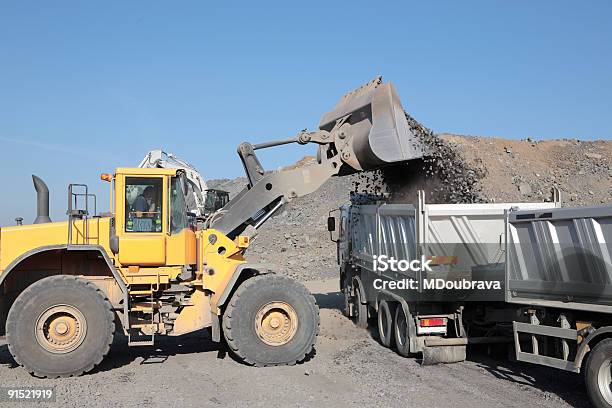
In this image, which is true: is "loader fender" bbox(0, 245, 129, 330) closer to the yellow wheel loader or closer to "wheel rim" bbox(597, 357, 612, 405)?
the yellow wheel loader

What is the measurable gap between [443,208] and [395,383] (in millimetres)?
2789

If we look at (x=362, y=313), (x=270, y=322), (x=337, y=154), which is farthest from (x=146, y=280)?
(x=362, y=313)

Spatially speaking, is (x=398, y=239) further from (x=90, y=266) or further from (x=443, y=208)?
(x=90, y=266)

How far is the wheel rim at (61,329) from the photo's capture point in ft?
26.4

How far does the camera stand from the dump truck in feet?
21.5

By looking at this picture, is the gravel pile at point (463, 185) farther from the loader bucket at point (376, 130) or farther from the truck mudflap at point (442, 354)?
the truck mudflap at point (442, 354)

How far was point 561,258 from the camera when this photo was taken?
706cm

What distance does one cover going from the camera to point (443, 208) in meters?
9.16

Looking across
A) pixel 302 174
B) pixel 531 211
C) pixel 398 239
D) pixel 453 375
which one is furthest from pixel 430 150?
pixel 453 375

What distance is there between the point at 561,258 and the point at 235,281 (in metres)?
4.34

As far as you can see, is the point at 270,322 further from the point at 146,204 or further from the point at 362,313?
the point at 362,313

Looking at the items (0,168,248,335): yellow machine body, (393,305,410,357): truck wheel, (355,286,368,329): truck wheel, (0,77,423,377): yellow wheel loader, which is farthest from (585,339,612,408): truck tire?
(355,286,368,329): truck wheel

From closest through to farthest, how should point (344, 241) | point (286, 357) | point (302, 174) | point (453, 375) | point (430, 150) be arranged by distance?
point (453, 375), point (286, 357), point (302, 174), point (430, 150), point (344, 241)

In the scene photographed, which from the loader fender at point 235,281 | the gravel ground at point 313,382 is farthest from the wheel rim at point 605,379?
the loader fender at point 235,281
